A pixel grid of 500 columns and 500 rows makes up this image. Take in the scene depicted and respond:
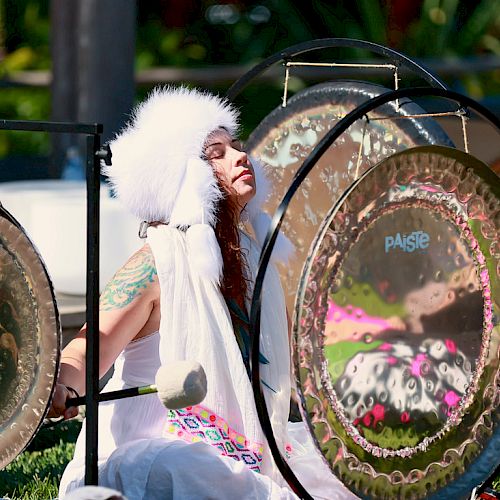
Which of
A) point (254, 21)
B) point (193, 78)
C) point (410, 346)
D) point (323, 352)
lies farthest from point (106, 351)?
point (254, 21)

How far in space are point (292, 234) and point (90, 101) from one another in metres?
2.45

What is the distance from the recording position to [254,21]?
31.5 ft

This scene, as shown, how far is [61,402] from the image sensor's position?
2.46 m

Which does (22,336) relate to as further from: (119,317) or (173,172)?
(173,172)

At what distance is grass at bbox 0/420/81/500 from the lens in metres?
3.30

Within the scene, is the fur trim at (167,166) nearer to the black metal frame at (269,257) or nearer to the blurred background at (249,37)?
the black metal frame at (269,257)

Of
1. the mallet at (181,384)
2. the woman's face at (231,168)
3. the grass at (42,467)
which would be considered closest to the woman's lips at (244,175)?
the woman's face at (231,168)

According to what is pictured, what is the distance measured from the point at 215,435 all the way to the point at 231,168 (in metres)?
0.57

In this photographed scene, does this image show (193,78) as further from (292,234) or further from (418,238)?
(418,238)

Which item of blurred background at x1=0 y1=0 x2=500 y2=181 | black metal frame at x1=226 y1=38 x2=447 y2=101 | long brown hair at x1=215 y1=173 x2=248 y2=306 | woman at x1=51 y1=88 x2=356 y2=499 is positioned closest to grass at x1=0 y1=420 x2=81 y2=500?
woman at x1=51 y1=88 x2=356 y2=499

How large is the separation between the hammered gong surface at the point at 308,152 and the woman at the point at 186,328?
0.63 meters

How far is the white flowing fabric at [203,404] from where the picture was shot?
2.58 m

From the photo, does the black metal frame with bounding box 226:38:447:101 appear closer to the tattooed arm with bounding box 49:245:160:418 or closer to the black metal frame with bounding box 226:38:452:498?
the black metal frame with bounding box 226:38:452:498

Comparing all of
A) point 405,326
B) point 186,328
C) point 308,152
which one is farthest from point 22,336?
point 308,152
